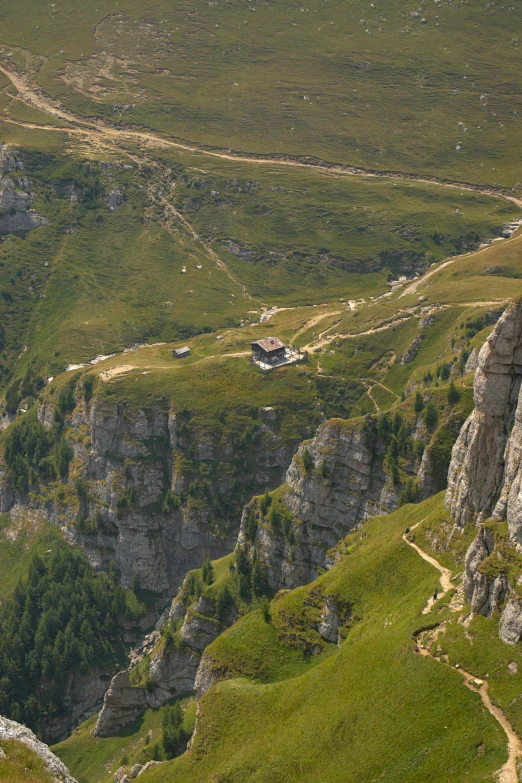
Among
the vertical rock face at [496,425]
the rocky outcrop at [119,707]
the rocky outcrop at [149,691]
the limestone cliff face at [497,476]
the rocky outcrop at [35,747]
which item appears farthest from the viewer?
the rocky outcrop at [119,707]

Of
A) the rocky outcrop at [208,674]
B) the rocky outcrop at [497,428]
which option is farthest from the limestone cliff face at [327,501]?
the rocky outcrop at [497,428]

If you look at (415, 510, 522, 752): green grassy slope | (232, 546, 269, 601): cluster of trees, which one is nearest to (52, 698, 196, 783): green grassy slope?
(232, 546, 269, 601): cluster of trees

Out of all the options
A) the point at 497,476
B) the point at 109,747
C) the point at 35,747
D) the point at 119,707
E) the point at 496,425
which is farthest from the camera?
the point at 119,707

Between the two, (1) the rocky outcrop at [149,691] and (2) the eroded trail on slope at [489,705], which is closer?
(2) the eroded trail on slope at [489,705]

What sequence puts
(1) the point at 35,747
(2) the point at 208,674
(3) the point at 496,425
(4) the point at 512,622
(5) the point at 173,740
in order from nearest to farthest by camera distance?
(1) the point at 35,747 < (4) the point at 512,622 < (3) the point at 496,425 < (2) the point at 208,674 < (5) the point at 173,740

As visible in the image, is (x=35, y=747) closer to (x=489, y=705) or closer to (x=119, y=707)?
(x=489, y=705)

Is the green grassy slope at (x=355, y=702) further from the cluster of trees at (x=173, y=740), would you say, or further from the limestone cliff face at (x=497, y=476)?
the cluster of trees at (x=173, y=740)

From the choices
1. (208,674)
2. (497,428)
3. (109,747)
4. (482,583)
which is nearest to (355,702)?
(482,583)
